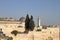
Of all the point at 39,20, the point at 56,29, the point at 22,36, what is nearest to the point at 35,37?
the point at 22,36

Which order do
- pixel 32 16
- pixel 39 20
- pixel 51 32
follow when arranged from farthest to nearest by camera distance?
pixel 39 20 < pixel 32 16 < pixel 51 32

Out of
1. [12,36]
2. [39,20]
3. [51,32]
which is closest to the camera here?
[12,36]

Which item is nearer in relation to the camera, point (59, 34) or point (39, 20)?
point (59, 34)

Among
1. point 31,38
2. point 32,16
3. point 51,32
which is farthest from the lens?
point 32,16

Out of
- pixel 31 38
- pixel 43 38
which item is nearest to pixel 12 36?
pixel 31 38

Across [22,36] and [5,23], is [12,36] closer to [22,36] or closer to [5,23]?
[22,36]

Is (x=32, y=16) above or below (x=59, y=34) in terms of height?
above

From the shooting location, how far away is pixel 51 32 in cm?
3075

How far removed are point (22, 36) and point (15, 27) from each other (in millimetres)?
6182

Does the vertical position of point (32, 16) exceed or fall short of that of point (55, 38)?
it exceeds it

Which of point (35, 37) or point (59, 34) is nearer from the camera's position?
point (35, 37)

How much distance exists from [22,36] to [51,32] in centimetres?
586

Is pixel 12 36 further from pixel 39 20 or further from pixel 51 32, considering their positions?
pixel 39 20

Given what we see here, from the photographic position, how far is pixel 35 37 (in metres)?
28.4
